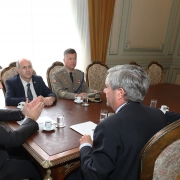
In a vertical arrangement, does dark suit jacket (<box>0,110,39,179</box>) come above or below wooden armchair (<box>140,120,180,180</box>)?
below

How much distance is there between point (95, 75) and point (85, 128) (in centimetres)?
156

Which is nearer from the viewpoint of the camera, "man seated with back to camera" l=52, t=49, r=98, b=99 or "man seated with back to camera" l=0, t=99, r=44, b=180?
"man seated with back to camera" l=0, t=99, r=44, b=180

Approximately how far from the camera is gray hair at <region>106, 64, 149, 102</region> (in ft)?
2.99

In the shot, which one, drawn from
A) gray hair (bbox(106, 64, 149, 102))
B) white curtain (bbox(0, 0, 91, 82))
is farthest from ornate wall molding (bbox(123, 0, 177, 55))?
gray hair (bbox(106, 64, 149, 102))

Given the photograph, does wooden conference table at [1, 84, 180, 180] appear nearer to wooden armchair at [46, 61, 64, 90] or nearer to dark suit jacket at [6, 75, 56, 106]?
dark suit jacket at [6, 75, 56, 106]

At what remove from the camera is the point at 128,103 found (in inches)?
36.2

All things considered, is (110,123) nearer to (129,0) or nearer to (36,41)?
(36,41)

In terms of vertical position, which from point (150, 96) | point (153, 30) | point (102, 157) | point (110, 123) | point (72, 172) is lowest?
point (72, 172)

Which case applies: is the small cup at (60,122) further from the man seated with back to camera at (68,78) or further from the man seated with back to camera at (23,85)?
the man seated with back to camera at (68,78)

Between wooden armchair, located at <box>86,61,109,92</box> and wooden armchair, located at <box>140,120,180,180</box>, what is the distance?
1.97 m

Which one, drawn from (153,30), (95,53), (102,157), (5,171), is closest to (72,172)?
(5,171)

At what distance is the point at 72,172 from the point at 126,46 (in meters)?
3.03

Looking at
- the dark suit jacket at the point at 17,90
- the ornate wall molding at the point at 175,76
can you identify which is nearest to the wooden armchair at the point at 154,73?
the ornate wall molding at the point at 175,76

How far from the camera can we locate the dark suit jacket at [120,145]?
0.79 m
